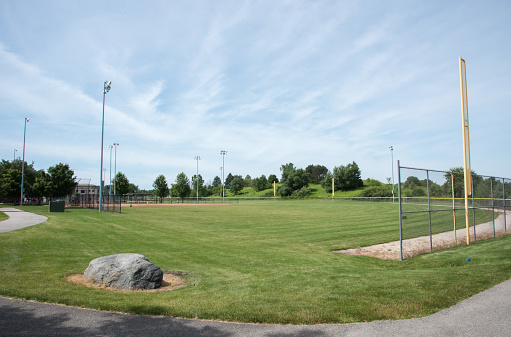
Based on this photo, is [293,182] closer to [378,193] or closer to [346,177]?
[346,177]

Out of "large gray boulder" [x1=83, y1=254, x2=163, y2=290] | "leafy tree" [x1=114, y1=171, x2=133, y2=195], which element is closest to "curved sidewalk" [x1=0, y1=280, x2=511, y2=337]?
"large gray boulder" [x1=83, y1=254, x2=163, y2=290]

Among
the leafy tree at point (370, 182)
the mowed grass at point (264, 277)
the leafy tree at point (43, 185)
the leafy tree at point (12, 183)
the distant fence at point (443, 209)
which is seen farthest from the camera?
the leafy tree at point (370, 182)

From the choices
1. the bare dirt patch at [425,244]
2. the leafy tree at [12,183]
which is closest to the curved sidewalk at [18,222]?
the bare dirt patch at [425,244]

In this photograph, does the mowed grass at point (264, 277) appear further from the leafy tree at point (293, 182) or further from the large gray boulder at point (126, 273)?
the leafy tree at point (293, 182)

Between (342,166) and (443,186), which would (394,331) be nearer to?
(443,186)

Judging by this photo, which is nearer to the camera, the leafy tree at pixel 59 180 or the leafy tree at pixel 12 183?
the leafy tree at pixel 59 180

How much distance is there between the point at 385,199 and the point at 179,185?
54.9 m

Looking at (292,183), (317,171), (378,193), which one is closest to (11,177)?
(378,193)

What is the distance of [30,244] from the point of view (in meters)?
12.7

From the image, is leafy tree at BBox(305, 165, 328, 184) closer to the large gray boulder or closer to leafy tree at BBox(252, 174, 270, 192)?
leafy tree at BBox(252, 174, 270, 192)

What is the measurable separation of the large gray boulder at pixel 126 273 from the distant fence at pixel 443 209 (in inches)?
302

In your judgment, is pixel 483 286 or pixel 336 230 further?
pixel 336 230

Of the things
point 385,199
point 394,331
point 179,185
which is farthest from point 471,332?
point 179,185

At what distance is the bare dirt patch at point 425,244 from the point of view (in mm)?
12422
